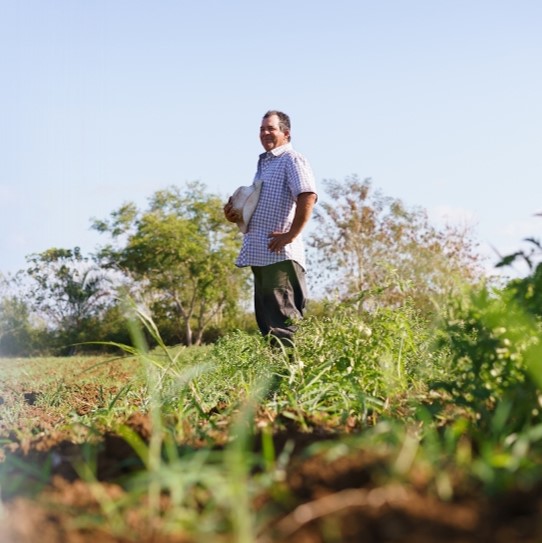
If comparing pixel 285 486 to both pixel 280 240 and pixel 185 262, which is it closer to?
pixel 280 240

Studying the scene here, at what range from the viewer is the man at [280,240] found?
6.80 metres

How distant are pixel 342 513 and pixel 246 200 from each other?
5725mm

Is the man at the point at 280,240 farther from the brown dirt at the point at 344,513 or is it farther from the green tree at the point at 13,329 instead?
the green tree at the point at 13,329

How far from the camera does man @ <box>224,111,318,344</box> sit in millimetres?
6797

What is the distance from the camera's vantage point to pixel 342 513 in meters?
1.39

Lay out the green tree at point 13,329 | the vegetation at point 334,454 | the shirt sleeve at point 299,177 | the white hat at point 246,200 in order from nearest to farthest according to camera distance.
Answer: the vegetation at point 334,454
the shirt sleeve at point 299,177
the white hat at point 246,200
the green tree at point 13,329

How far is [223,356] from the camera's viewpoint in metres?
6.52

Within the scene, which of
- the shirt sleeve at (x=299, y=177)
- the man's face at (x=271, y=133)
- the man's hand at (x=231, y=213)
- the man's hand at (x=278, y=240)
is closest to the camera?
the man's hand at (x=278, y=240)

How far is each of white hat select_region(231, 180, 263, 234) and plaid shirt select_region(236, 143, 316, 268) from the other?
5 centimetres

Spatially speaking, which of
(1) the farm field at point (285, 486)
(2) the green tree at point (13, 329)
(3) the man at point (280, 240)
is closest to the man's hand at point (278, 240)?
(3) the man at point (280, 240)

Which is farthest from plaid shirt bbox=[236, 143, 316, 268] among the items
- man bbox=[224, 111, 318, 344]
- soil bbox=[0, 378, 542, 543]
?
soil bbox=[0, 378, 542, 543]

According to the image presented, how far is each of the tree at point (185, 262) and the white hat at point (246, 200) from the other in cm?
2905

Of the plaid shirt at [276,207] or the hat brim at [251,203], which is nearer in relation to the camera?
the plaid shirt at [276,207]

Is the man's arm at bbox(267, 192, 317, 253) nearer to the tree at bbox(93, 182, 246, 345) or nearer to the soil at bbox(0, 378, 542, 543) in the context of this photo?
the soil at bbox(0, 378, 542, 543)
